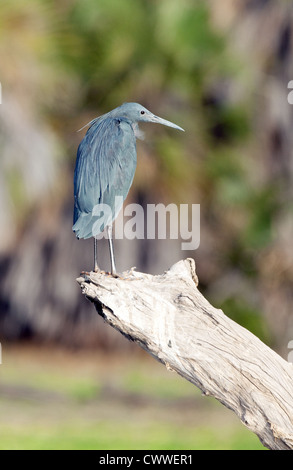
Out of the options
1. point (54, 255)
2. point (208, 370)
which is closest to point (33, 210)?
point (54, 255)

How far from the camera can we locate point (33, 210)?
33.9ft

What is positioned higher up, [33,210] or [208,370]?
[33,210]

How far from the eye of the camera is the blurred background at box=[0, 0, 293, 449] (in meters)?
9.52

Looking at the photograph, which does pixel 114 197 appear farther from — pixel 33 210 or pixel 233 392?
pixel 33 210

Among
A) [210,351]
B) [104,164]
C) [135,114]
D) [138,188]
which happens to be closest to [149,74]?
[138,188]

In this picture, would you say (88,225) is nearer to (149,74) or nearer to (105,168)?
(105,168)

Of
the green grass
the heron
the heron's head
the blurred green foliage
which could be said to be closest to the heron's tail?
the heron

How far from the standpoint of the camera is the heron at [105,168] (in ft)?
14.7

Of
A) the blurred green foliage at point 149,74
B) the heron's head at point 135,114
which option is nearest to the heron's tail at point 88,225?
the heron's head at point 135,114

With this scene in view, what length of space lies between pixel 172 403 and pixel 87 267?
1995 mm

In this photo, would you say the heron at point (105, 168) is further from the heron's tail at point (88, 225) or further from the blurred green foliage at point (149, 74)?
the blurred green foliage at point (149, 74)

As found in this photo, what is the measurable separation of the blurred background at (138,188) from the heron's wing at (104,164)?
489 centimetres
